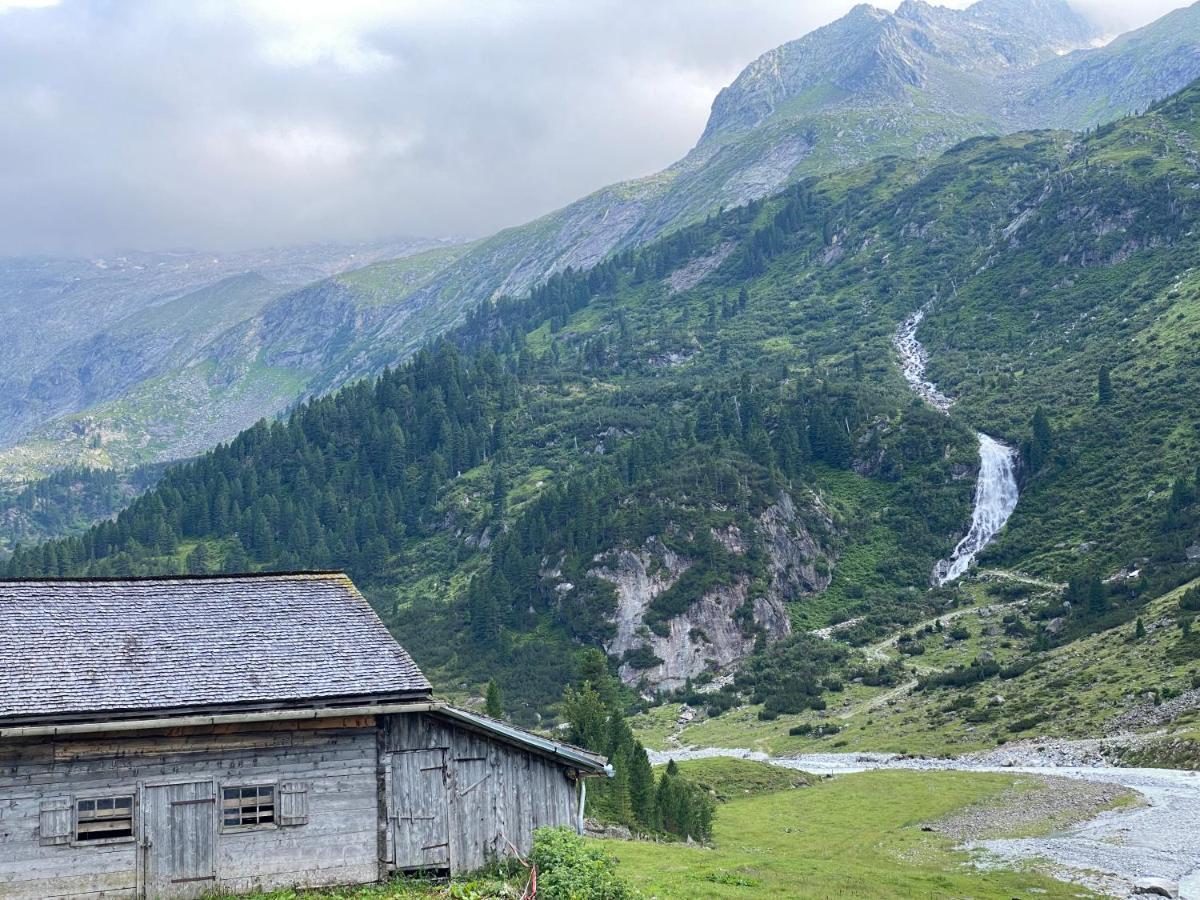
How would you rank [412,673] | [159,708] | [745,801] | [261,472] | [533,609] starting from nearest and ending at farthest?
[159,708] < [412,673] < [745,801] < [533,609] < [261,472]

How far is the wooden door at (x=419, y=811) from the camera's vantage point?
89.9ft

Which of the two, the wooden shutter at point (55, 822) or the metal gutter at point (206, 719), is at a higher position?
the metal gutter at point (206, 719)

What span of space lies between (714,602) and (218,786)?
107 metres

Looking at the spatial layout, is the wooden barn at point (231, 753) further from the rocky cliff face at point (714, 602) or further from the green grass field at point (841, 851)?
the rocky cliff face at point (714, 602)

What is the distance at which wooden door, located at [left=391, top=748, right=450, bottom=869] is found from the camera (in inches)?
1079

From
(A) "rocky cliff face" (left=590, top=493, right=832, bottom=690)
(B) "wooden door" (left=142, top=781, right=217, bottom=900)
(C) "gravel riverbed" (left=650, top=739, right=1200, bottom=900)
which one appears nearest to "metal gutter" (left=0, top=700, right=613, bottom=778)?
(B) "wooden door" (left=142, top=781, right=217, bottom=900)

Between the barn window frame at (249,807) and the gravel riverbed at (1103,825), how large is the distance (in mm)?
27819

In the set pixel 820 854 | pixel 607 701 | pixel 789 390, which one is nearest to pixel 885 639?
pixel 607 701

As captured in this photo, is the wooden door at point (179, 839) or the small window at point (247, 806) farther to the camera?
the small window at point (247, 806)

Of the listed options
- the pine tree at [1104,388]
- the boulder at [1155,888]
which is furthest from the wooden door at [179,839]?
the pine tree at [1104,388]

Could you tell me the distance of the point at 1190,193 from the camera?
197750 mm

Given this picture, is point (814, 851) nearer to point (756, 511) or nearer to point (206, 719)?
point (206, 719)

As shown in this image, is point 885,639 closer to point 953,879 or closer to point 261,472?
point 953,879

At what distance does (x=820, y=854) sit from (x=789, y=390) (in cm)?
13212
